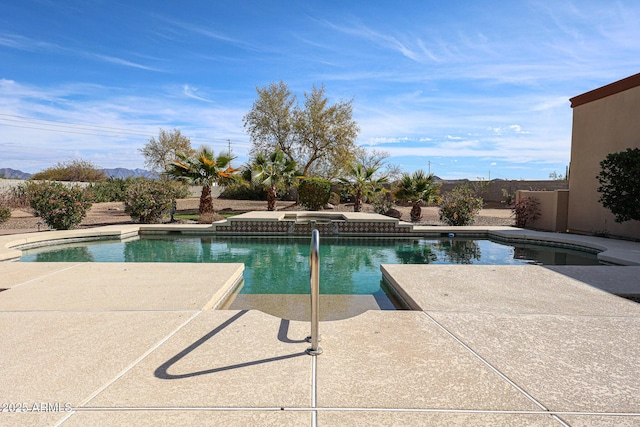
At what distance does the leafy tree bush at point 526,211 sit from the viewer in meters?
14.4

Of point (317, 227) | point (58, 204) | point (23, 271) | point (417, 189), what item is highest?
point (417, 189)

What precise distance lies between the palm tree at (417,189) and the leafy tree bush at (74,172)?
93.4ft

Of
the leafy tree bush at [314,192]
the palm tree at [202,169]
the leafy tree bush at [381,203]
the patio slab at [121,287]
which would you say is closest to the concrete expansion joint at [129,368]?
the patio slab at [121,287]

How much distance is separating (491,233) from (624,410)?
11065 millimetres

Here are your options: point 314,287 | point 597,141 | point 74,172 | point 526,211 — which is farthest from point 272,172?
point 74,172

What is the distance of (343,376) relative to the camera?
280cm

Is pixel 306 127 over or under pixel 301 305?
over

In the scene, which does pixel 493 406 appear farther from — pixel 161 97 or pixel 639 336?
pixel 161 97

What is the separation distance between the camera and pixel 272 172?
17.7 metres

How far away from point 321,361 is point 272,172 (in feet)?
49.5

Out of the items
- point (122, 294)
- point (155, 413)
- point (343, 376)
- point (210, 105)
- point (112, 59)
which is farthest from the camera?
point (210, 105)

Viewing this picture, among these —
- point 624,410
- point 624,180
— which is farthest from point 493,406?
point 624,180

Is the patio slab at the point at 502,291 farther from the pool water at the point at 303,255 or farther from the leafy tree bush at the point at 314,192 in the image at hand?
A: the leafy tree bush at the point at 314,192

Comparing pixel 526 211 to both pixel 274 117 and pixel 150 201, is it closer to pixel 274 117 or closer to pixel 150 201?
pixel 150 201
